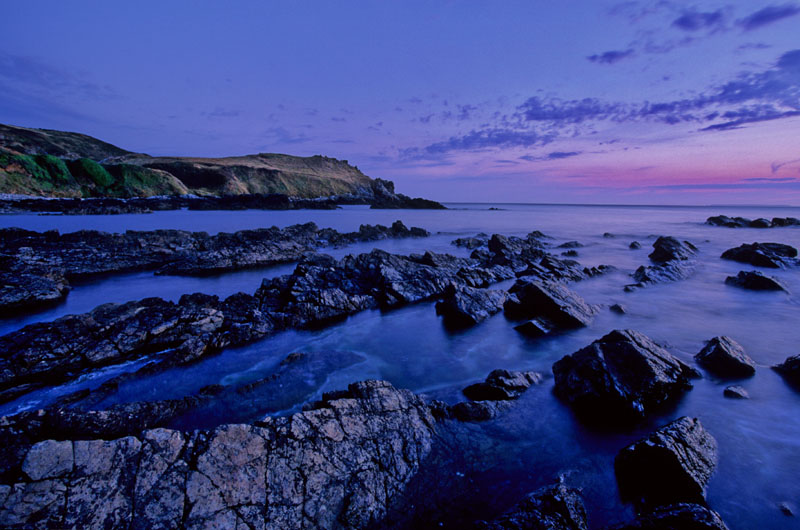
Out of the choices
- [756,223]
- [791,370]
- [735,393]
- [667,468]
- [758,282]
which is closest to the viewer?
[667,468]

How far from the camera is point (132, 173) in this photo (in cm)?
6906

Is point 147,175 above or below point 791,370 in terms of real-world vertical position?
above

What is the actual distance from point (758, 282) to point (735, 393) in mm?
14402

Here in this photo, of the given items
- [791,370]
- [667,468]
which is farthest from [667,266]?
[667,468]

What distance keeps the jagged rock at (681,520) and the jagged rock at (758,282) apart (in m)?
20.0

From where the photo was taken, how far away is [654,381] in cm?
741

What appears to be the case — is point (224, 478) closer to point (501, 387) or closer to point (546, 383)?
point (501, 387)

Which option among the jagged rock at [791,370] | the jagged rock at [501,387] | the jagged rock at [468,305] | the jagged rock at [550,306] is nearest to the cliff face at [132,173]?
the jagged rock at [468,305]

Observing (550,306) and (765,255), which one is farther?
(765,255)

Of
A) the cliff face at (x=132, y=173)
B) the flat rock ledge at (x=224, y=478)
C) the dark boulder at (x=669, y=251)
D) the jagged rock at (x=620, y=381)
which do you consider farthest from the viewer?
the cliff face at (x=132, y=173)

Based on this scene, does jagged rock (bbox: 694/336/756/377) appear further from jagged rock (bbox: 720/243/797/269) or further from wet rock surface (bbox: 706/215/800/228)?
wet rock surface (bbox: 706/215/800/228)

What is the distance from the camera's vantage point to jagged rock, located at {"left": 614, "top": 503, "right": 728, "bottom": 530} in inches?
146

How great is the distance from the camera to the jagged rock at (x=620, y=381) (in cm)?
725

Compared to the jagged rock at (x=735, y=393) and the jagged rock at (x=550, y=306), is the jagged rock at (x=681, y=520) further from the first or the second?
the jagged rock at (x=550, y=306)
